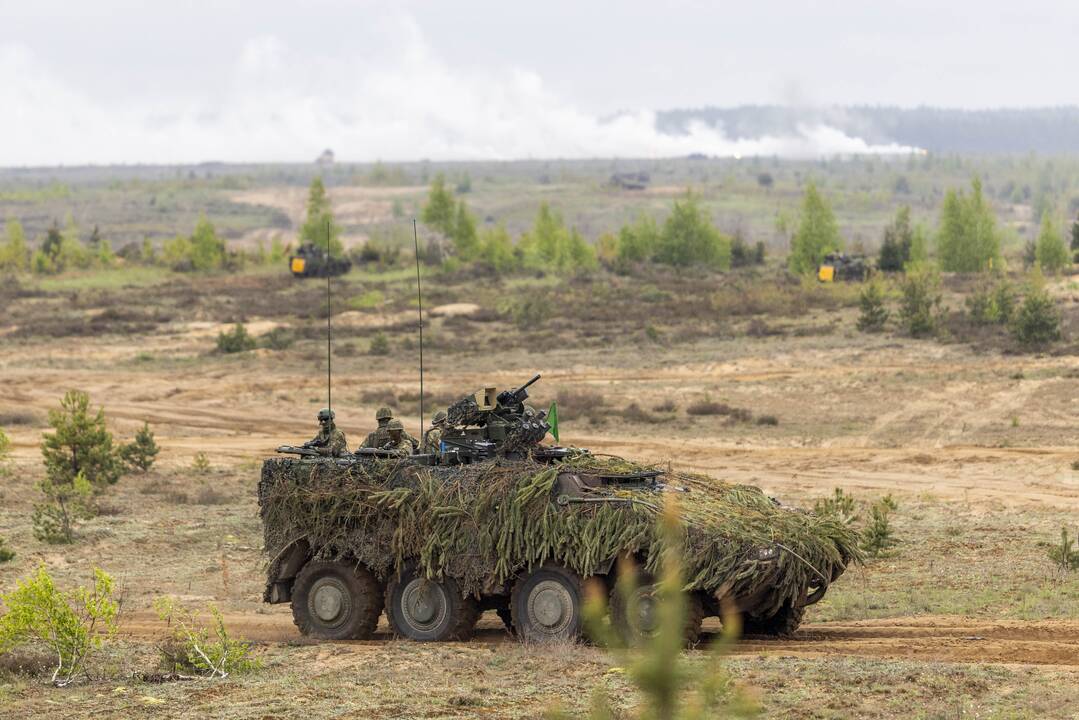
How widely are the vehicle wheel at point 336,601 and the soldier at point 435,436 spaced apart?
1.46 m

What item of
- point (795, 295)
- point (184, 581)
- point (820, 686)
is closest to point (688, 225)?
point (795, 295)

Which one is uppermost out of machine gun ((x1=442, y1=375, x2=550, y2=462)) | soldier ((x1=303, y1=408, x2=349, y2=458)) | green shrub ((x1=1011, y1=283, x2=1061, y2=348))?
machine gun ((x1=442, y1=375, x2=550, y2=462))

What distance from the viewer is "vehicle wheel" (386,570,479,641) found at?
16125mm

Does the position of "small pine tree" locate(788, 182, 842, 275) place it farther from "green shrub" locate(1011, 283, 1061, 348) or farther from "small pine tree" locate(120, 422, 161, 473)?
"small pine tree" locate(120, 422, 161, 473)

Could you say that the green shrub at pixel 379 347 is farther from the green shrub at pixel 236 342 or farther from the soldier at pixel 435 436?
the soldier at pixel 435 436

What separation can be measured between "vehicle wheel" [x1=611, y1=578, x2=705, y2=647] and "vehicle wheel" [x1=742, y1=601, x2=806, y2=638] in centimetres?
127

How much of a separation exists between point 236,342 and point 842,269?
103 ft

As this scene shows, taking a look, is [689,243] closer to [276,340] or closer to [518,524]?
[276,340]

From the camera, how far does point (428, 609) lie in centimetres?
1631

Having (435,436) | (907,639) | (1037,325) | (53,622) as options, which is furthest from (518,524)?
(1037,325)

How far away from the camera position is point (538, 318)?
59.2m

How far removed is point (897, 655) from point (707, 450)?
61.4 feet

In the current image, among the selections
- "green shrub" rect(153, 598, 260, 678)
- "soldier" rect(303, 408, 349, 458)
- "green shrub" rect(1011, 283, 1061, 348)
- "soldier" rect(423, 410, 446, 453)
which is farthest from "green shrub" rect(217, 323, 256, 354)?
"green shrub" rect(153, 598, 260, 678)

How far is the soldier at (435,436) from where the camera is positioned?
Result: 16.7 metres
